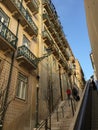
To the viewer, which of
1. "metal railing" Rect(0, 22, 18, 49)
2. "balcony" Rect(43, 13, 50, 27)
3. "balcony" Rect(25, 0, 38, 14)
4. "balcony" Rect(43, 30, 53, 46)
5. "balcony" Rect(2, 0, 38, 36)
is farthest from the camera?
"balcony" Rect(43, 13, 50, 27)

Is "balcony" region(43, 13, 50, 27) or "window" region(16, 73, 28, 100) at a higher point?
"balcony" region(43, 13, 50, 27)

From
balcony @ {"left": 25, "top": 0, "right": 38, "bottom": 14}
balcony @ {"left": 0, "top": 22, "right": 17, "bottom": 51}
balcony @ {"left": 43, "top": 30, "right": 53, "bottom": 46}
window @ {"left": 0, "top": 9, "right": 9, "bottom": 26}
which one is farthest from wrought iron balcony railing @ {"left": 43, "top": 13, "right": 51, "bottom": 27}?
balcony @ {"left": 0, "top": 22, "right": 17, "bottom": 51}

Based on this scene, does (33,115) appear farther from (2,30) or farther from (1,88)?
(2,30)

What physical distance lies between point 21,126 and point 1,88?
2.88 m

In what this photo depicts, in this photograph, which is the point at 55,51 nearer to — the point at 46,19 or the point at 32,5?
the point at 46,19

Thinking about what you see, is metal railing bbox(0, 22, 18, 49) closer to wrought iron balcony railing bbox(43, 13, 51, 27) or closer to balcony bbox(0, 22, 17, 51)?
balcony bbox(0, 22, 17, 51)

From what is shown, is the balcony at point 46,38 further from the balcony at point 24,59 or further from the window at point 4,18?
the window at point 4,18

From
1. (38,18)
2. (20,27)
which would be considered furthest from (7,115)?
(38,18)

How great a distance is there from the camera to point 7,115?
8.22 m

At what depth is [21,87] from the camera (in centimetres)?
1051

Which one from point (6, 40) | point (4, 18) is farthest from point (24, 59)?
point (4, 18)

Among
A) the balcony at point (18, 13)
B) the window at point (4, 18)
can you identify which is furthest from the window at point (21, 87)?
the balcony at point (18, 13)

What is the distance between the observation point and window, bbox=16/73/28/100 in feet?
33.0

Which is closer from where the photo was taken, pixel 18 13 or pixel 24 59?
pixel 24 59
